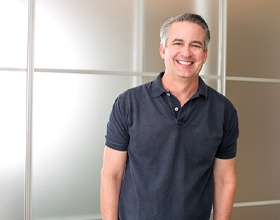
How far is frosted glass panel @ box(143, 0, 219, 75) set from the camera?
2.96m

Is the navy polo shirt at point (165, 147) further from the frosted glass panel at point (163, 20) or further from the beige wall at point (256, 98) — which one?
the beige wall at point (256, 98)

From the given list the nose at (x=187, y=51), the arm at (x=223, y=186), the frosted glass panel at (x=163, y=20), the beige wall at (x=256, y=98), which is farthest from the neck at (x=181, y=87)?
the beige wall at (x=256, y=98)

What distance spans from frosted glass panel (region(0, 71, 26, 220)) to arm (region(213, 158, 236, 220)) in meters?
1.39

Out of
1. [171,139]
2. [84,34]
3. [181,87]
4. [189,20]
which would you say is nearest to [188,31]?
[189,20]

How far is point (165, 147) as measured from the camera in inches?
58.5

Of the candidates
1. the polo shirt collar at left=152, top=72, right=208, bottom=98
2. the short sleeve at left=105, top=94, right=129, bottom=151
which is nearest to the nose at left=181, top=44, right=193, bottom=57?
the polo shirt collar at left=152, top=72, right=208, bottom=98

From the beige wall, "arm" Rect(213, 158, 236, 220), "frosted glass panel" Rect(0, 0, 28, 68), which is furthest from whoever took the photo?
the beige wall

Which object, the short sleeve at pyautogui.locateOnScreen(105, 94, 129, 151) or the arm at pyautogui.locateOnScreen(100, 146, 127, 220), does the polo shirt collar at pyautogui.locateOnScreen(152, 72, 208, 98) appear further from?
the arm at pyautogui.locateOnScreen(100, 146, 127, 220)

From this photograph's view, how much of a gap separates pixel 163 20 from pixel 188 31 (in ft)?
5.12

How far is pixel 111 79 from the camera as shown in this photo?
112 inches

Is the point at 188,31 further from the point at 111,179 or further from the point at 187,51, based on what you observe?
the point at 111,179

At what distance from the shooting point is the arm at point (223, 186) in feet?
5.31

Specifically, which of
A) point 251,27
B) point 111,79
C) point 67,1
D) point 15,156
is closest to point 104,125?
point 111,79

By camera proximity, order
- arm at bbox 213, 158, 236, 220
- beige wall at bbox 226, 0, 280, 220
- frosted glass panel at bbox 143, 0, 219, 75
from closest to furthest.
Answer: arm at bbox 213, 158, 236, 220, frosted glass panel at bbox 143, 0, 219, 75, beige wall at bbox 226, 0, 280, 220
